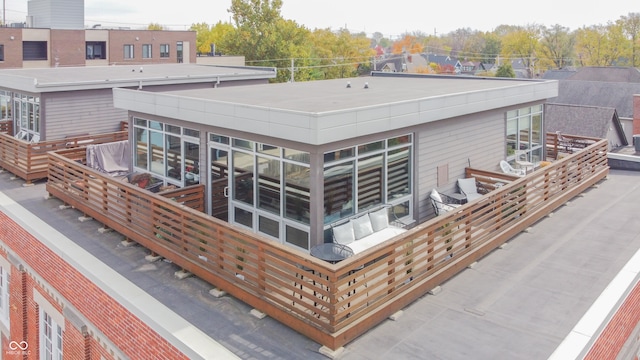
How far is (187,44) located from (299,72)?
42.1ft

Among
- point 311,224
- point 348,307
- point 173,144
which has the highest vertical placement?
point 173,144

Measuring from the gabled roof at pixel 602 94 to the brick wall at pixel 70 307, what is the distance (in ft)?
140

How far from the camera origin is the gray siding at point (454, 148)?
11.9 metres

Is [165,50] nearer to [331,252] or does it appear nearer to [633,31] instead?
[331,252]

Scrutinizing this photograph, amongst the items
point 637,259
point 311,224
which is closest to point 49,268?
point 311,224

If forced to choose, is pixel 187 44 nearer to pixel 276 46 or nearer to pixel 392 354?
pixel 276 46

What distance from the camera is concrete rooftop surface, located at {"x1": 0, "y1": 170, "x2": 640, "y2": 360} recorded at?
286 inches

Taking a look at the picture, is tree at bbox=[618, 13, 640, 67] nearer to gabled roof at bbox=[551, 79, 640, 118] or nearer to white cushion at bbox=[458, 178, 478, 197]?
gabled roof at bbox=[551, 79, 640, 118]

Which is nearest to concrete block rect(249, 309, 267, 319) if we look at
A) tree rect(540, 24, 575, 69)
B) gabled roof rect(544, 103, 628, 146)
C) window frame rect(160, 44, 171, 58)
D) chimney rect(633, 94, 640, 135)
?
gabled roof rect(544, 103, 628, 146)

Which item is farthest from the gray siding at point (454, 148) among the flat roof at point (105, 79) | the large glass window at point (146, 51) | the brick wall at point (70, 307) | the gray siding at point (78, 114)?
the large glass window at point (146, 51)

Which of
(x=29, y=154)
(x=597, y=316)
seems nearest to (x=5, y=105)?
(x=29, y=154)

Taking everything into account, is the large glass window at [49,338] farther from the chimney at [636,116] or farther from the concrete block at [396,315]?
the chimney at [636,116]

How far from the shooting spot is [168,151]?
1306 cm

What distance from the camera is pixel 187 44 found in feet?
198
